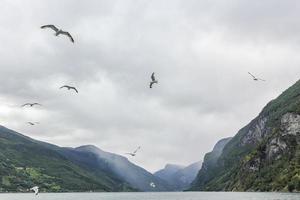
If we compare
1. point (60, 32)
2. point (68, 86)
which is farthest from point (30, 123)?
point (60, 32)

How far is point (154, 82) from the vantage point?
5769 centimetres

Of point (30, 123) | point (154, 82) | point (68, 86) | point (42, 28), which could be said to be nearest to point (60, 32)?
point (42, 28)

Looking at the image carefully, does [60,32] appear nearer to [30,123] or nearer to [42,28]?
[42,28]

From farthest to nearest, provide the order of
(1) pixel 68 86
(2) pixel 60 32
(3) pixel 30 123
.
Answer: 1. (3) pixel 30 123
2. (1) pixel 68 86
3. (2) pixel 60 32

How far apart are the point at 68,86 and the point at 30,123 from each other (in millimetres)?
19604

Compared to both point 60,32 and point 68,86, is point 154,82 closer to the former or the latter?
point 68,86

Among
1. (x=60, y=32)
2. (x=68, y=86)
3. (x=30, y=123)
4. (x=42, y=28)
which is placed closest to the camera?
(x=42, y=28)

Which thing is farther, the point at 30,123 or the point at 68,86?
the point at 30,123

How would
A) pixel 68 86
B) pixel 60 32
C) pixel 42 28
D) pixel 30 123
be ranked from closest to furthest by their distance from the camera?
1. pixel 42 28
2. pixel 60 32
3. pixel 68 86
4. pixel 30 123

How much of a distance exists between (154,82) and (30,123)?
24967mm

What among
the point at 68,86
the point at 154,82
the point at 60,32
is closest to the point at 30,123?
the point at 68,86

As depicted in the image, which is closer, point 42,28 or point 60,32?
point 42,28

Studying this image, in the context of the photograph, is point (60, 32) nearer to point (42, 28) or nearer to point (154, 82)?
point (42, 28)

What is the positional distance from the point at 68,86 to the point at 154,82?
10.3m
